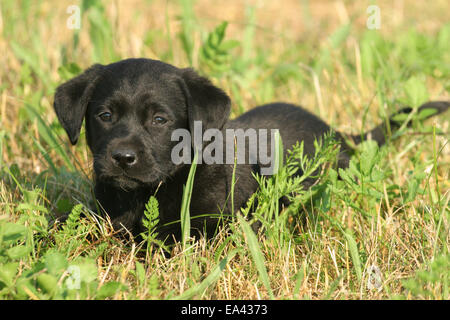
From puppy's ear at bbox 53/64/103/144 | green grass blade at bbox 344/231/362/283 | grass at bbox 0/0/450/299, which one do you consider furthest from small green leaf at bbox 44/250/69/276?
green grass blade at bbox 344/231/362/283

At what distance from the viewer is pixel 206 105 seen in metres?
3.25

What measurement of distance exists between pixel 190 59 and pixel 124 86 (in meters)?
2.36

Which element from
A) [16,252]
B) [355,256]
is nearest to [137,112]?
[16,252]

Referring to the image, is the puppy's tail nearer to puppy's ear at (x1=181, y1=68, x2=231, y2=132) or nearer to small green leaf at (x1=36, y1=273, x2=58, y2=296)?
puppy's ear at (x1=181, y1=68, x2=231, y2=132)

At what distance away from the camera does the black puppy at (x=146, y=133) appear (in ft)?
10.2

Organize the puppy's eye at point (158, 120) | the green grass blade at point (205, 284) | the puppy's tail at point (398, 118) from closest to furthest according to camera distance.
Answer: the green grass blade at point (205, 284), the puppy's eye at point (158, 120), the puppy's tail at point (398, 118)

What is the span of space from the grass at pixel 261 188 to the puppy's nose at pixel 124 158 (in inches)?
11.0

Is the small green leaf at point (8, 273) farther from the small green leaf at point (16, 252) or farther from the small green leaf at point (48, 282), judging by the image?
the small green leaf at point (48, 282)

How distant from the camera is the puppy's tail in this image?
4161 millimetres

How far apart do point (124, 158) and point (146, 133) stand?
220 millimetres

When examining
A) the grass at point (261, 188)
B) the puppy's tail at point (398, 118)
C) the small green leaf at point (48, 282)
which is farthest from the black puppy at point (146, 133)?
the puppy's tail at point (398, 118)

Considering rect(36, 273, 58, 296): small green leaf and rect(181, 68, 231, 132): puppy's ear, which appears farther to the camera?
rect(181, 68, 231, 132): puppy's ear

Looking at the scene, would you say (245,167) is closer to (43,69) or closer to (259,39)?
(43,69)
